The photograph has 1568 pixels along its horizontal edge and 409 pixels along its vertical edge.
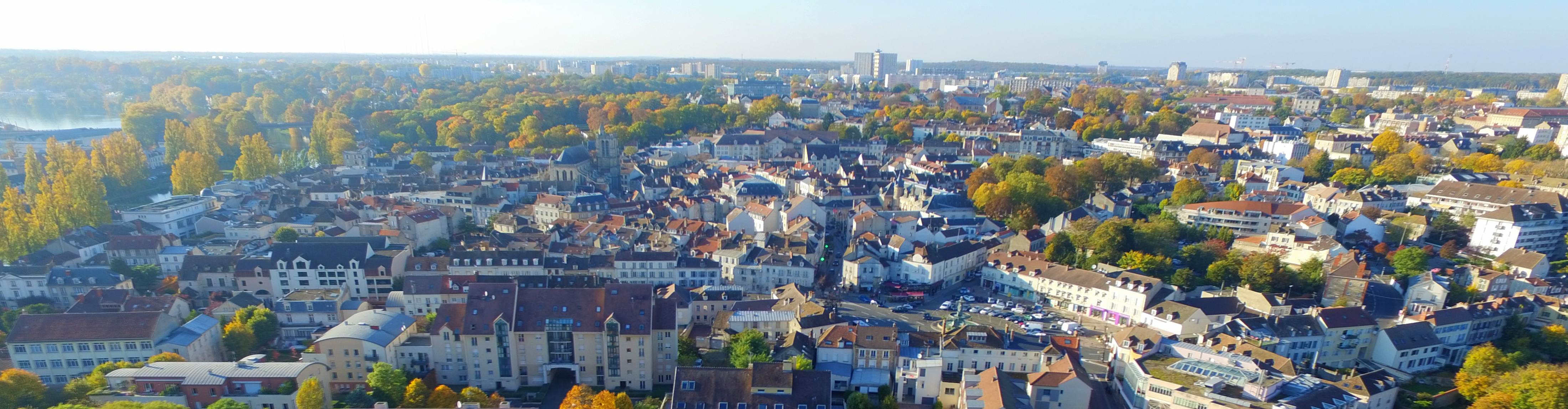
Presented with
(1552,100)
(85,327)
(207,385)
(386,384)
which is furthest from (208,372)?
(1552,100)

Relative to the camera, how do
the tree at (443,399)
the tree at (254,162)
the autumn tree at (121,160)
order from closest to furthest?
the tree at (443,399) → the autumn tree at (121,160) → the tree at (254,162)

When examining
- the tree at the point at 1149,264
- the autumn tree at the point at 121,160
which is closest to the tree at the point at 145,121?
the autumn tree at the point at 121,160

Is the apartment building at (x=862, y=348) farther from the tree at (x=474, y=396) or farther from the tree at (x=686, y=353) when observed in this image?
the tree at (x=474, y=396)

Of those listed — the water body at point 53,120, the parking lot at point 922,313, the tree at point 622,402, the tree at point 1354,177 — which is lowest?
the water body at point 53,120

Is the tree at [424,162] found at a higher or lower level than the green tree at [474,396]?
higher

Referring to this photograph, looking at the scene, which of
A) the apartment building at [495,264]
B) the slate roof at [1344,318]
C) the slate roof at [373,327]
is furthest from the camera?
the apartment building at [495,264]

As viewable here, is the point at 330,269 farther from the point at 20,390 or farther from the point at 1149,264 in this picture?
the point at 1149,264

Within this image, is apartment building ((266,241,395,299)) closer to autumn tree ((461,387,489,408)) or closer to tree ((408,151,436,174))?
autumn tree ((461,387,489,408))
